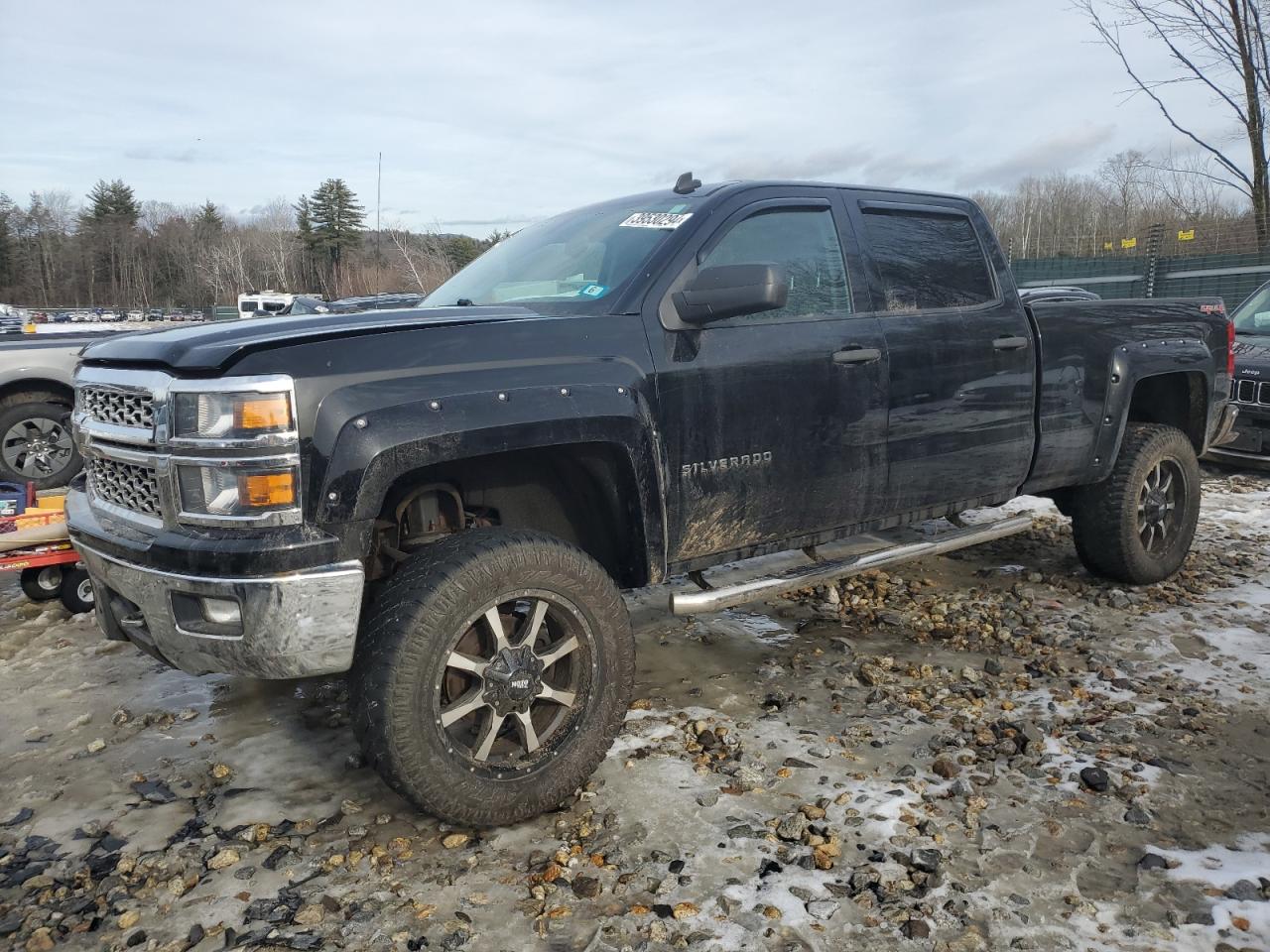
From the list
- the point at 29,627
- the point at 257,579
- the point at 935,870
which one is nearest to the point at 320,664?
the point at 257,579

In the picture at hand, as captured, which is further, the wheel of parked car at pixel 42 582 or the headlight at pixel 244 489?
the wheel of parked car at pixel 42 582

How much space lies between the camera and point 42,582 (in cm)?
500

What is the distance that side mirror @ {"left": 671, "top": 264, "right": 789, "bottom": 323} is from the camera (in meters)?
2.99

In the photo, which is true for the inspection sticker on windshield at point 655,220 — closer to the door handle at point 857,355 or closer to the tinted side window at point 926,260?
the door handle at point 857,355

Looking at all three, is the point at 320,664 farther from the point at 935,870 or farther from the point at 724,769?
the point at 935,870

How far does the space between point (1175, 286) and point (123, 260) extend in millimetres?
93759

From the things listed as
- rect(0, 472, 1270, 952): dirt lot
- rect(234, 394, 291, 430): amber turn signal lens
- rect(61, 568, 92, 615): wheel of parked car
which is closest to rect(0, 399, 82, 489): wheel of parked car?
rect(61, 568, 92, 615): wheel of parked car

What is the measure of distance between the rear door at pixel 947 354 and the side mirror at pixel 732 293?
0.89 meters

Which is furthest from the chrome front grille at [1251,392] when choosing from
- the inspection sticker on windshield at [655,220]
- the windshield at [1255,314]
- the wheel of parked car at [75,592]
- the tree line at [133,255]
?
the tree line at [133,255]

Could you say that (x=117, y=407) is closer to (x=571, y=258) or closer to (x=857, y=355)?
(x=571, y=258)

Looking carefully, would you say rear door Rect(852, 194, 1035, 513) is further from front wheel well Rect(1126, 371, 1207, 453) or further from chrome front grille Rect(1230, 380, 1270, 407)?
chrome front grille Rect(1230, 380, 1270, 407)

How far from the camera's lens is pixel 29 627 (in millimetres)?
4684

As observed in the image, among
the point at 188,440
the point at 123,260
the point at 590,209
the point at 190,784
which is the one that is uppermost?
the point at 123,260

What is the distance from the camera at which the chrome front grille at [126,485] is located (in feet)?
8.69
